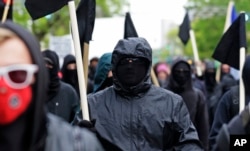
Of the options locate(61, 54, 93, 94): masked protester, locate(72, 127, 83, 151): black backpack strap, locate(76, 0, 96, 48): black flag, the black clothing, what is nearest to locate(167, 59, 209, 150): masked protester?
the black clothing

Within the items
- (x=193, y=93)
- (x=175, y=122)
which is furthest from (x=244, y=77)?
(x=193, y=93)

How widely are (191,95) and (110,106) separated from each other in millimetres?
3436

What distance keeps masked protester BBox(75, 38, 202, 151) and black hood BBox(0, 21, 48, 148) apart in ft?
7.44

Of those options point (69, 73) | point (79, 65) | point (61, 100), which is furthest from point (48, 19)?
point (79, 65)

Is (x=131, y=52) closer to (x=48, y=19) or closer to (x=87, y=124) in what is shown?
(x=87, y=124)

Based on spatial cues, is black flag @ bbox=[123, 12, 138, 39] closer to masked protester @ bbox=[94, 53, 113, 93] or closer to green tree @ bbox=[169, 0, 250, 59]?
masked protester @ bbox=[94, 53, 113, 93]

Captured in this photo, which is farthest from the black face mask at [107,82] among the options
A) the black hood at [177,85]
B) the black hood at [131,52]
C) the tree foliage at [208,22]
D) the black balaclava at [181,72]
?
the tree foliage at [208,22]

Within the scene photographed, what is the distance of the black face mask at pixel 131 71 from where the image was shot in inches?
201

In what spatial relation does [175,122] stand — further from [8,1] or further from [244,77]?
[8,1]

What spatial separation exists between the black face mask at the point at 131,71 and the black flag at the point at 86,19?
3.00 ft

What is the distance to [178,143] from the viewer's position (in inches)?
195

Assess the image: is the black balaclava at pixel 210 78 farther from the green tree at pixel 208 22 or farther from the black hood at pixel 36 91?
the green tree at pixel 208 22

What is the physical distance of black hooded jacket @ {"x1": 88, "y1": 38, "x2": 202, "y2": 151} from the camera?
481 cm

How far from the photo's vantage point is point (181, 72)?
9.05 meters
